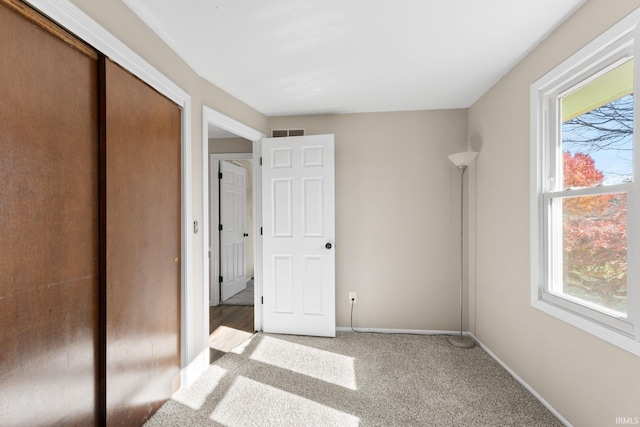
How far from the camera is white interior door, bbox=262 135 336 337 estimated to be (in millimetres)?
3125

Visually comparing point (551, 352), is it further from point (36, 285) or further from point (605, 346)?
point (36, 285)

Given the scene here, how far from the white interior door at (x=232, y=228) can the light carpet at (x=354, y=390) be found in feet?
5.92

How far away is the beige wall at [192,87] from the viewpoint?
59.9 inches

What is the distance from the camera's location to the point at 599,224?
1.63m

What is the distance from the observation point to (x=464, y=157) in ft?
9.30

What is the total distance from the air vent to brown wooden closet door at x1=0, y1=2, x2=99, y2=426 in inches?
80.5

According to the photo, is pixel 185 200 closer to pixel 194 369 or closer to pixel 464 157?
pixel 194 369

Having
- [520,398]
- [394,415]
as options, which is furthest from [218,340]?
[520,398]

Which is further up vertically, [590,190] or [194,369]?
[590,190]

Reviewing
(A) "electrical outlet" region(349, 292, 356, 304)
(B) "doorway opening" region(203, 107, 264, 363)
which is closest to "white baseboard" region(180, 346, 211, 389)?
(B) "doorway opening" region(203, 107, 264, 363)

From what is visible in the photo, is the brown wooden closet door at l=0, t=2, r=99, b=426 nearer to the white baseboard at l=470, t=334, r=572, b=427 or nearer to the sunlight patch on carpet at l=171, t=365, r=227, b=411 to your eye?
the sunlight patch on carpet at l=171, t=365, r=227, b=411

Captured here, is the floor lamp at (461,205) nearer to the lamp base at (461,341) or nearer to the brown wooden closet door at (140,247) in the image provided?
the lamp base at (461,341)

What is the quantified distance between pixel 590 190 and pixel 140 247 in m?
2.59

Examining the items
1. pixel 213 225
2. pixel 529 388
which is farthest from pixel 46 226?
pixel 213 225
